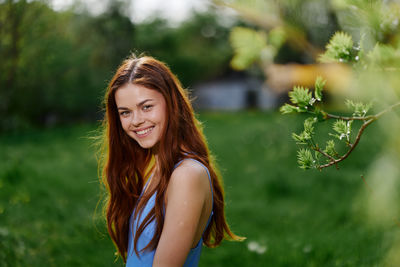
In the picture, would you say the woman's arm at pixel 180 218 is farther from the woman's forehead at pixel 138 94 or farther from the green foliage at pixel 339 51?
the green foliage at pixel 339 51

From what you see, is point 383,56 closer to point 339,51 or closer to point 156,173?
point 339,51

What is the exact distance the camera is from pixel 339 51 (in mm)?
1178

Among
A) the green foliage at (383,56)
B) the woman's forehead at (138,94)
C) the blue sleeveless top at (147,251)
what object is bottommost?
the blue sleeveless top at (147,251)

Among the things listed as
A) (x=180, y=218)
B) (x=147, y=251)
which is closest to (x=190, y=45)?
(x=147, y=251)

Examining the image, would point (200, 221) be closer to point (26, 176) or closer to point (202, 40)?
point (26, 176)

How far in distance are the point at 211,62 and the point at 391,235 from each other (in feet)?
94.8

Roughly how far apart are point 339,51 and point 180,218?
0.73 metres

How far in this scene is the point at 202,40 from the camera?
3853 cm

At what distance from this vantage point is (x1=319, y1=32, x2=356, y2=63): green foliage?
118cm

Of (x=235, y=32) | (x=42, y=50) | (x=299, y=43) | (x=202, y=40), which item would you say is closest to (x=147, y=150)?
(x=235, y=32)

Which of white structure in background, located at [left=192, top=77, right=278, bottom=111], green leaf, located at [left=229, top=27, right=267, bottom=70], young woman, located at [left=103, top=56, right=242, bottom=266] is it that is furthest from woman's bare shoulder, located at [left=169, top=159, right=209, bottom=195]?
white structure in background, located at [left=192, top=77, right=278, bottom=111]

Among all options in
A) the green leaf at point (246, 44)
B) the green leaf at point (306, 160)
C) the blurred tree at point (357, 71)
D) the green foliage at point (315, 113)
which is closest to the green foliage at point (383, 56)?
the blurred tree at point (357, 71)

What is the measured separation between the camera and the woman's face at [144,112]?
1670 millimetres

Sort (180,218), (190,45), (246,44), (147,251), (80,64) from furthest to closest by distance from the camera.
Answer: (190,45)
(80,64)
(246,44)
(147,251)
(180,218)
